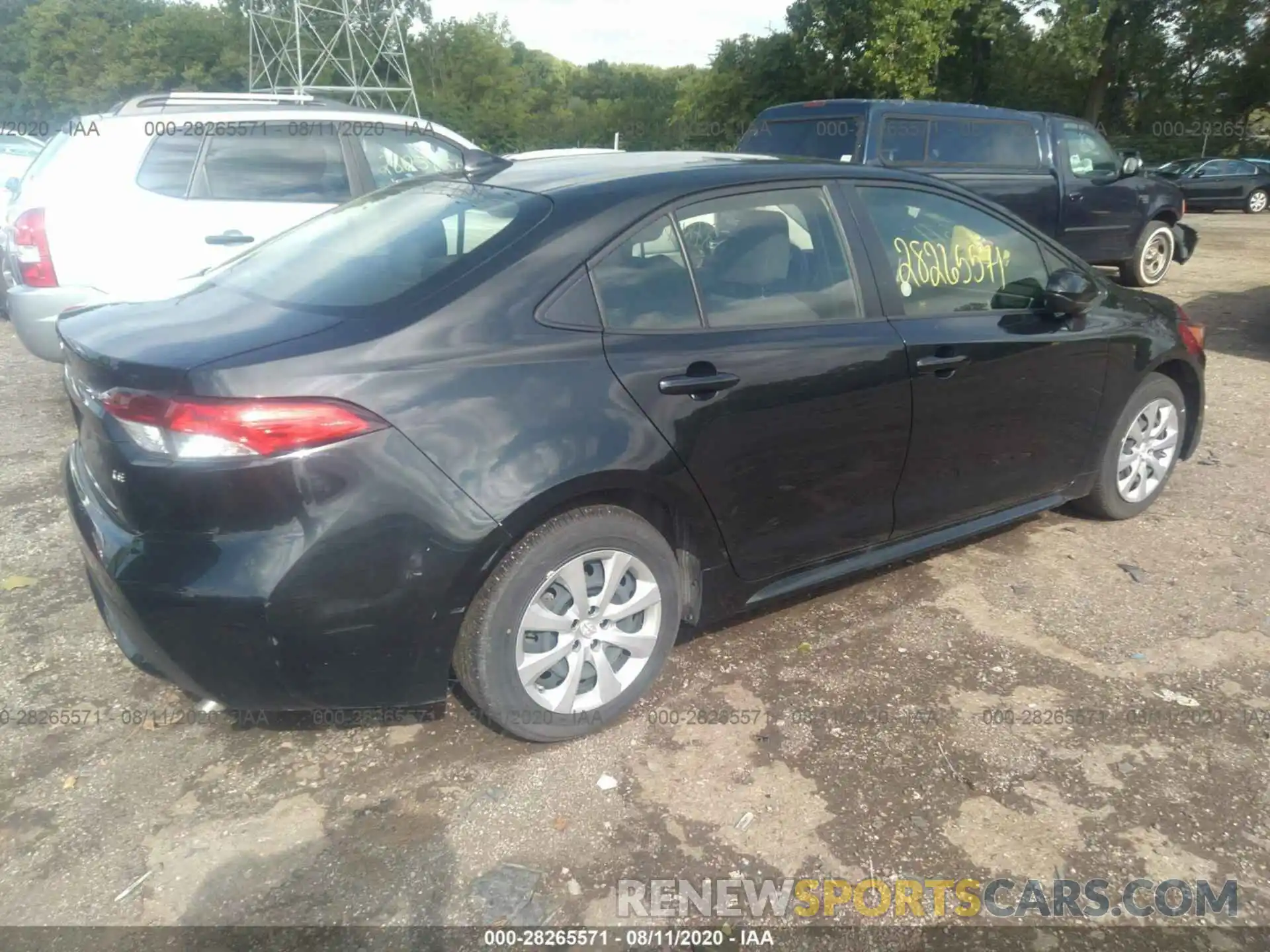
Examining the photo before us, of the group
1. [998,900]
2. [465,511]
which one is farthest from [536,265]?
[998,900]

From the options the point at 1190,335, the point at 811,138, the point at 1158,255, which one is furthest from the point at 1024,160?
the point at 1190,335

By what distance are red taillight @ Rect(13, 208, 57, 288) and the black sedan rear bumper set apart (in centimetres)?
367

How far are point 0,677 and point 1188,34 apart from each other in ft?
118

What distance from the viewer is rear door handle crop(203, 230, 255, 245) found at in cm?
561

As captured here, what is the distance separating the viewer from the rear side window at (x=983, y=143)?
9023 mm

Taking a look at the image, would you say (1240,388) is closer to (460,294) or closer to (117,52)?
(460,294)

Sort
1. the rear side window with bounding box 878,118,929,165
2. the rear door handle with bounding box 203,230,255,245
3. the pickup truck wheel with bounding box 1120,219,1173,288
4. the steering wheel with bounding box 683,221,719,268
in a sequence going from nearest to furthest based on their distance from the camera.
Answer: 1. the steering wheel with bounding box 683,221,719,268
2. the rear door handle with bounding box 203,230,255,245
3. the rear side window with bounding box 878,118,929,165
4. the pickup truck wheel with bounding box 1120,219,1173,288

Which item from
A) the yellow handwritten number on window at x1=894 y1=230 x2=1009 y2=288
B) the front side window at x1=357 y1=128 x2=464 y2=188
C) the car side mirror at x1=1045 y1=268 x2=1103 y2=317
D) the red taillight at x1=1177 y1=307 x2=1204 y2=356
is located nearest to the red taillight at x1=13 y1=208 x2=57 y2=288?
the front side window at x1=357 y1=128 x2=464 y2=188

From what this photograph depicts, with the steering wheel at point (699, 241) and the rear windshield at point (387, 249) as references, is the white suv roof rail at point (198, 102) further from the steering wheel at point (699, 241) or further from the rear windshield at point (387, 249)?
the steering wheel at point (699, 241)

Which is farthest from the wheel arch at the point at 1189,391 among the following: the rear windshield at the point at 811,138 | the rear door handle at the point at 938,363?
the rear windshield at the point at 811,138

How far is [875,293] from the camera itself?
3297mm

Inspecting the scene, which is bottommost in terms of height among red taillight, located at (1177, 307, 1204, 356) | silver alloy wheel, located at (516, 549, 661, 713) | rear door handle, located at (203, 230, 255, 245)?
silver alloy wheel, located at (516, 549, 661, 713)

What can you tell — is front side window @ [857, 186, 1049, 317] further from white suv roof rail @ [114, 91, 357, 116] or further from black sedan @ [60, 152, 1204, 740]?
white suv roof rail @ [114, 91, 357, 116]

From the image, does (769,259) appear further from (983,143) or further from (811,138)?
(983,143)
